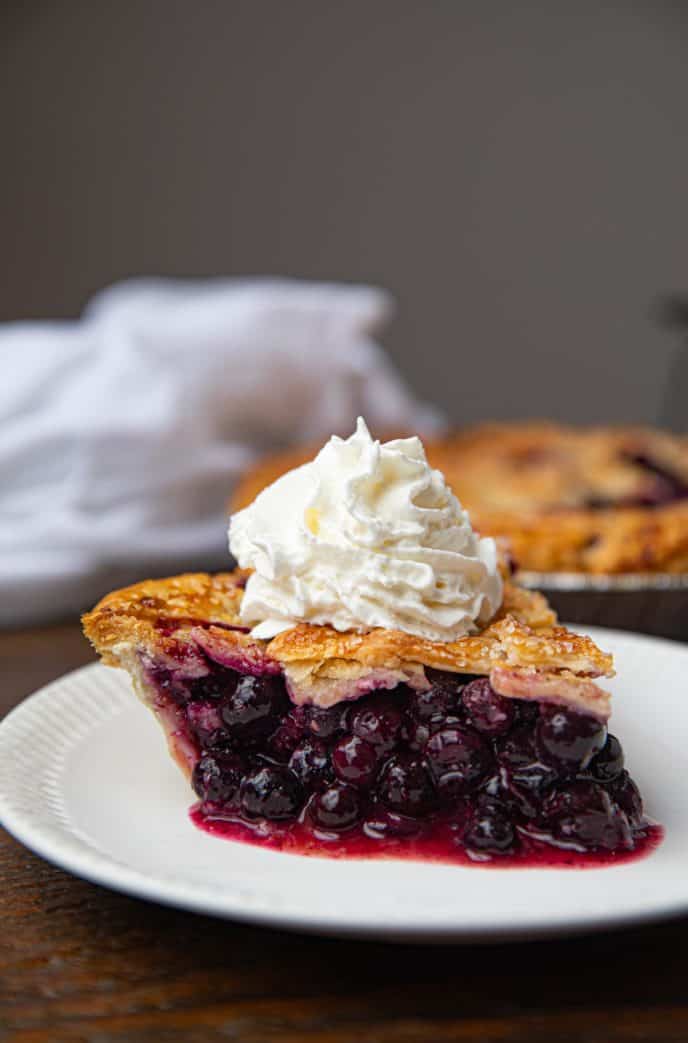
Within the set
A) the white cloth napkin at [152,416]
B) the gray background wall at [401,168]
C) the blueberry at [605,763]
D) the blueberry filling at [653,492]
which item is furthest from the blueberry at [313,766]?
the gray background wall at [401,168]

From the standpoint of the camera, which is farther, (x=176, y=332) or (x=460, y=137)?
(x=460, y=137)

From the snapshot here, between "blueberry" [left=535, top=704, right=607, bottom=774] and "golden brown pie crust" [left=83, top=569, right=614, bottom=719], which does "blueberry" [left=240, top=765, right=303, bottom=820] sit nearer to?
"golden brown pie crust" [left=83, top=569, right=614, bottom=719]

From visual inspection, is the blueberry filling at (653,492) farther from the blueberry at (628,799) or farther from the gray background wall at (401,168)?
the gray background wall at (401,168)

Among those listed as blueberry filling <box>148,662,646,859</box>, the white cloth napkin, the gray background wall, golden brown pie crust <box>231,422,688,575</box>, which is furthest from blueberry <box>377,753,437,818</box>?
the gray background wall

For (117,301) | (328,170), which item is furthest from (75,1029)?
(328,170)

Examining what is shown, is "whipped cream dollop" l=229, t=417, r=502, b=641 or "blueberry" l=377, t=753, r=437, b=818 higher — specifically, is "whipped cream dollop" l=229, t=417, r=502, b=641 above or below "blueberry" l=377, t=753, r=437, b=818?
above

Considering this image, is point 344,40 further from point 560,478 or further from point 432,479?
point 432,479

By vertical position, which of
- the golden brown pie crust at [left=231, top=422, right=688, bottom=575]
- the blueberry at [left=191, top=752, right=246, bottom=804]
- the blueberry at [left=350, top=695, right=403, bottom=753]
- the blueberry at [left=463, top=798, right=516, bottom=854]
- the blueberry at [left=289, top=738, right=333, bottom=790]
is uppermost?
the blueberry at [left=350, top=695, right=403, bottom=753]

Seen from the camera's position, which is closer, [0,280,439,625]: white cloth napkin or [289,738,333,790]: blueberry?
[289,738,333,790]: blueberry
